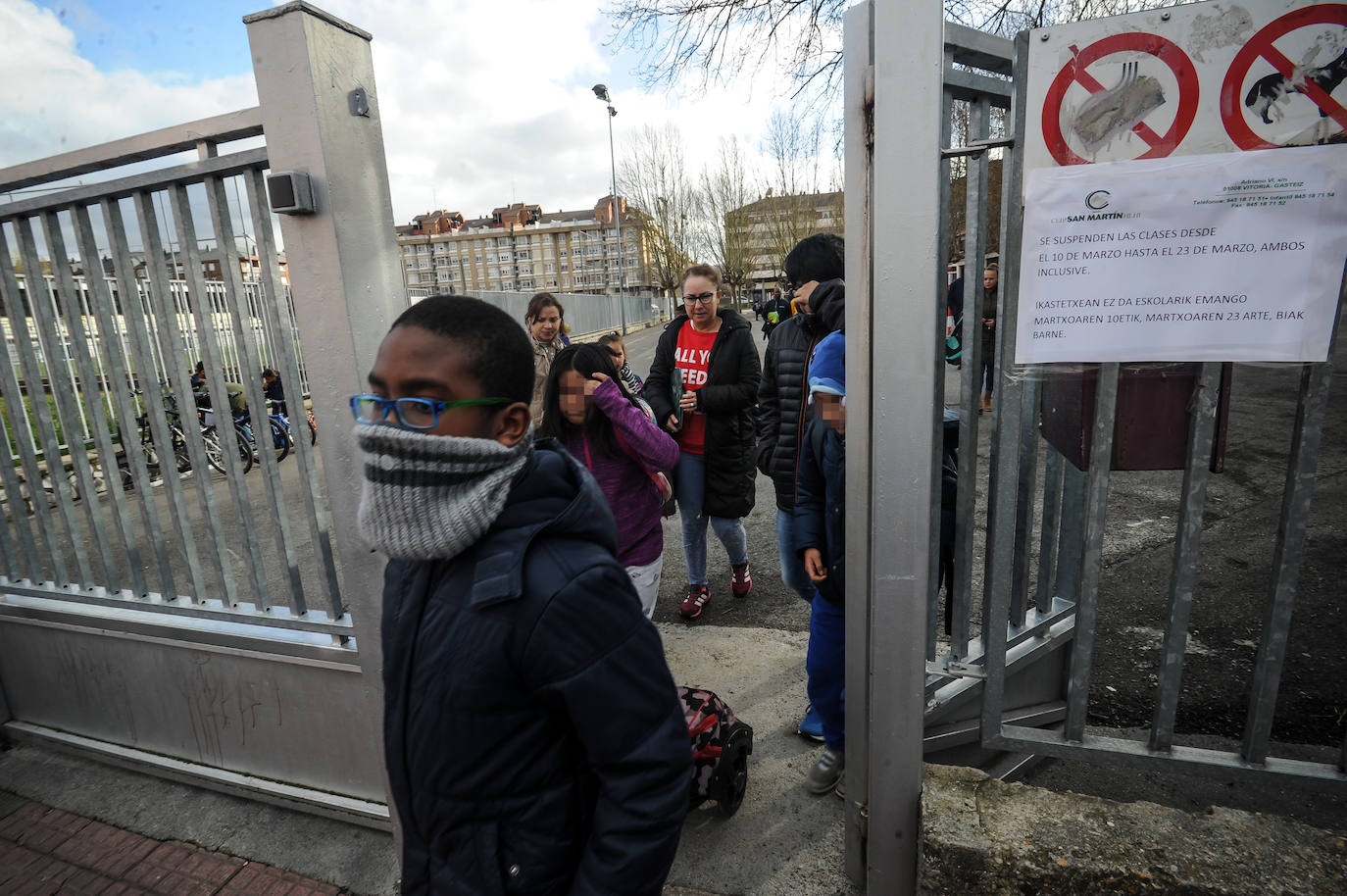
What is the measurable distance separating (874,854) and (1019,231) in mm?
1705

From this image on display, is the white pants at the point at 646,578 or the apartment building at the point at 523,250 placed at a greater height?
the apartment building at the point at 523,250

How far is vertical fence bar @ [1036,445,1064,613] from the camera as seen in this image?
2307 mm

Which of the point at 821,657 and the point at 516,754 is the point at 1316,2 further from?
the point at 821,657

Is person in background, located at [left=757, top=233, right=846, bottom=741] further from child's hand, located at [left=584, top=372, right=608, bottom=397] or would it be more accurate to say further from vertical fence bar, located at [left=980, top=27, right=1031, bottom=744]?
vertical fence bar, located at [left=980, top=27, right=1031, bottom=744]

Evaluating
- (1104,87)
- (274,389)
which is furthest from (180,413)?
(274,389)

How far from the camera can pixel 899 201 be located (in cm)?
162

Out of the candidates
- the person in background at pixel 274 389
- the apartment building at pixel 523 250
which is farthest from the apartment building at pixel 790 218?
the apartment building at pixel 523 250

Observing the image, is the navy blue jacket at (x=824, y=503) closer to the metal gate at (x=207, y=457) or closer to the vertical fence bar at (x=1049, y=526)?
the vertical fence bar at (x=1049, y=526)

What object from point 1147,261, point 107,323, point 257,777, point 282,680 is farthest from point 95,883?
point 1147,261

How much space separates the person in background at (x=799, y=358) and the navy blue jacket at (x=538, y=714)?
176 cm

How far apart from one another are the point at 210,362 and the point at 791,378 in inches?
90.1

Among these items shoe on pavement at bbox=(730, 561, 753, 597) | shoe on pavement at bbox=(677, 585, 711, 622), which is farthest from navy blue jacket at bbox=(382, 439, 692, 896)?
shoe on pavement at bbox=(730, 561, 753, 597)

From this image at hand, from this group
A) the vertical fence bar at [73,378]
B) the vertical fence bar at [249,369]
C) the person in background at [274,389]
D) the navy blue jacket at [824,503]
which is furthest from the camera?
the person in background at [274,389]

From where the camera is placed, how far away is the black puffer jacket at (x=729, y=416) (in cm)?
405
